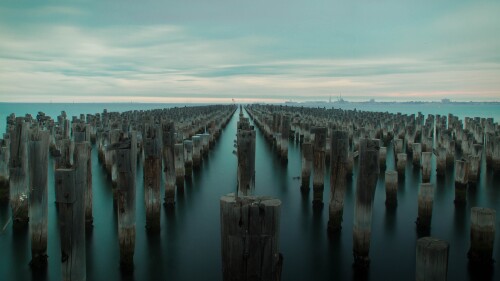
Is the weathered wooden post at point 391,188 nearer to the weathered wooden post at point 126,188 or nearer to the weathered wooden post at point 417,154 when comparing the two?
the weathered wooden post at point 417,154

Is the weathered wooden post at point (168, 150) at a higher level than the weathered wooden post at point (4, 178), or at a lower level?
higher

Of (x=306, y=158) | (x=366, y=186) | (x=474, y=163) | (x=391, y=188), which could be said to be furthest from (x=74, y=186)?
(x=474, y=163)

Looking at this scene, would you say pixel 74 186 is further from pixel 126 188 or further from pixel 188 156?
pixel 188 156

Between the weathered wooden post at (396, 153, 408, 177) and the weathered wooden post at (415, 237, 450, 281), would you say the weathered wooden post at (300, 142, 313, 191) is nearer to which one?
the weathered wooden post at (396, 153, 408, 177)

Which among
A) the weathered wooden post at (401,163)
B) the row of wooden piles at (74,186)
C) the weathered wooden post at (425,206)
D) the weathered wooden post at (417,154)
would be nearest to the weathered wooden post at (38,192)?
the row of wooden piles at (74,186)

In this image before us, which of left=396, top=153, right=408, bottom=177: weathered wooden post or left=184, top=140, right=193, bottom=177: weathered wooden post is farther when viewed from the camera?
left=184, top=140, right=193, bottom=177: weathered wooden post

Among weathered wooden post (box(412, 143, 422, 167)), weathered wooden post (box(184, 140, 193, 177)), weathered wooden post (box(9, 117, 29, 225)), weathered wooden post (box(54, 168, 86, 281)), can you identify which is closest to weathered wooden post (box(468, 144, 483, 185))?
weathered wooden post (box(412, 143, 422, 167))
